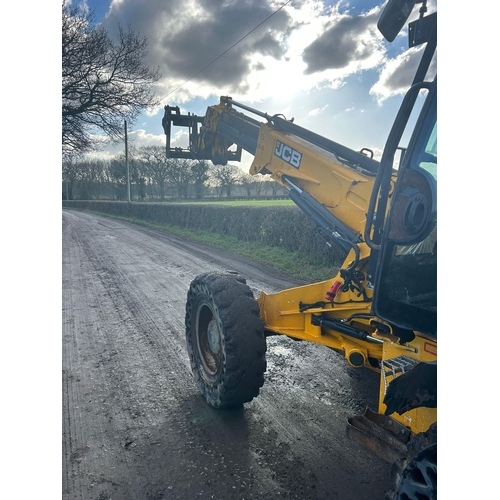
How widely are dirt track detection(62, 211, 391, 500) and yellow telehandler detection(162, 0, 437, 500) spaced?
0.28m

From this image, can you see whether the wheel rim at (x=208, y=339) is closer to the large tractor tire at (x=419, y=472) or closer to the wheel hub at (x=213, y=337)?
the wheel hub at (x=213, y=337)

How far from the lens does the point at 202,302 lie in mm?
3148

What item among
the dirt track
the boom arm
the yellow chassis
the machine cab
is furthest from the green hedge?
the machine cab

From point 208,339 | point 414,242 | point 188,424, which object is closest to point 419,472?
point 414,242

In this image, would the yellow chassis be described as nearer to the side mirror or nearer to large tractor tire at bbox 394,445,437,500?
large tractor tire at bbox 394,445,437,500

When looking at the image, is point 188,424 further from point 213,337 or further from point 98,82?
point 98,82

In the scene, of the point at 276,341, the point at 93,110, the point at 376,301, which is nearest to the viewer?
the point at 376,301

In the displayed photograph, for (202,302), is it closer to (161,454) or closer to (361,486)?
(161,454)

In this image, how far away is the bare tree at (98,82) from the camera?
2.70 metres

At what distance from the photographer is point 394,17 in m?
1.53

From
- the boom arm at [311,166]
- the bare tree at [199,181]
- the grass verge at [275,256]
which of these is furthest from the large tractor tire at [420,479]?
the bare tree at [199,181]
